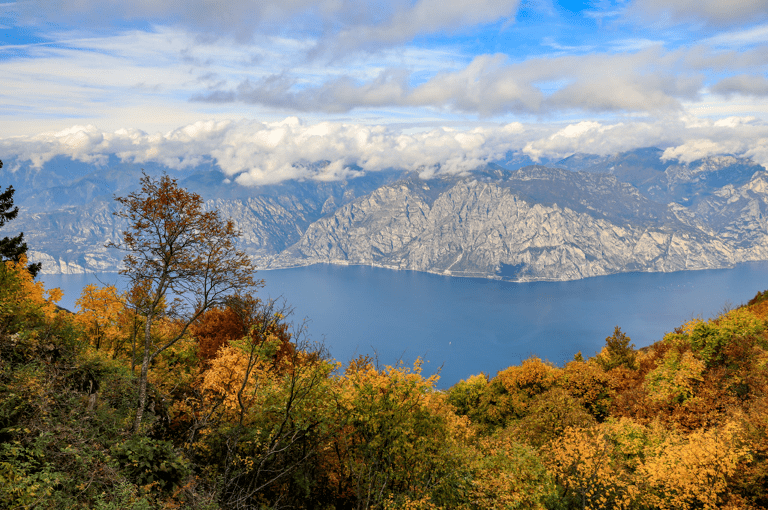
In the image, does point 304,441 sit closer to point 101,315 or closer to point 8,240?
point 101,315

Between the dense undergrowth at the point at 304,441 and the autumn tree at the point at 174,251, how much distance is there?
1850 mm

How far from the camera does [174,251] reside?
19078mm

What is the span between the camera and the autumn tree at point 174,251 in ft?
60.0

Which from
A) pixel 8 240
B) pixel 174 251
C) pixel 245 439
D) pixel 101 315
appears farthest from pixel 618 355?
pixel 8 240

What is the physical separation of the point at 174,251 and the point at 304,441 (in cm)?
1100

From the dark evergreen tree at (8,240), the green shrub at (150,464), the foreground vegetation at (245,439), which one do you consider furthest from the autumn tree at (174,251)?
the dark evergreen tree at (8,240)

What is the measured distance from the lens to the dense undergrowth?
13.7m

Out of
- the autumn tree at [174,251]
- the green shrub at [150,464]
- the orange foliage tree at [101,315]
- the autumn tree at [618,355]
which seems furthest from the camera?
the autumn tree at [618,355]

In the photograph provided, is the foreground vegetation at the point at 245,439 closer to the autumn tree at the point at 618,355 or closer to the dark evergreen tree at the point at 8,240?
the dark evergreen tree at the point at 8,240

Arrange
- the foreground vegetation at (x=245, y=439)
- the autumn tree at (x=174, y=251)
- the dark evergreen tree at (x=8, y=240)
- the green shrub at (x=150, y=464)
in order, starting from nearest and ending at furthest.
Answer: the green shrub at (x=150, y=464)
the foreground vegetation at (x=245, y=439)
the autumn tree at (x=174, y=251)
the dark evergreen tree at (x=8, y=240)

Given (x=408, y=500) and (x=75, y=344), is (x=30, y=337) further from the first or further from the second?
(x=408, y=500)

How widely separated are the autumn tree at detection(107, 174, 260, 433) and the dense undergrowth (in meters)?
1.85

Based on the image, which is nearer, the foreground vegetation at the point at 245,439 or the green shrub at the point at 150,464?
the green shrub at the point at 150,464

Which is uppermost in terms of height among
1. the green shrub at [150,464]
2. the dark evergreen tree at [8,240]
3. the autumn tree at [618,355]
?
the autumn tree at [618,355]
